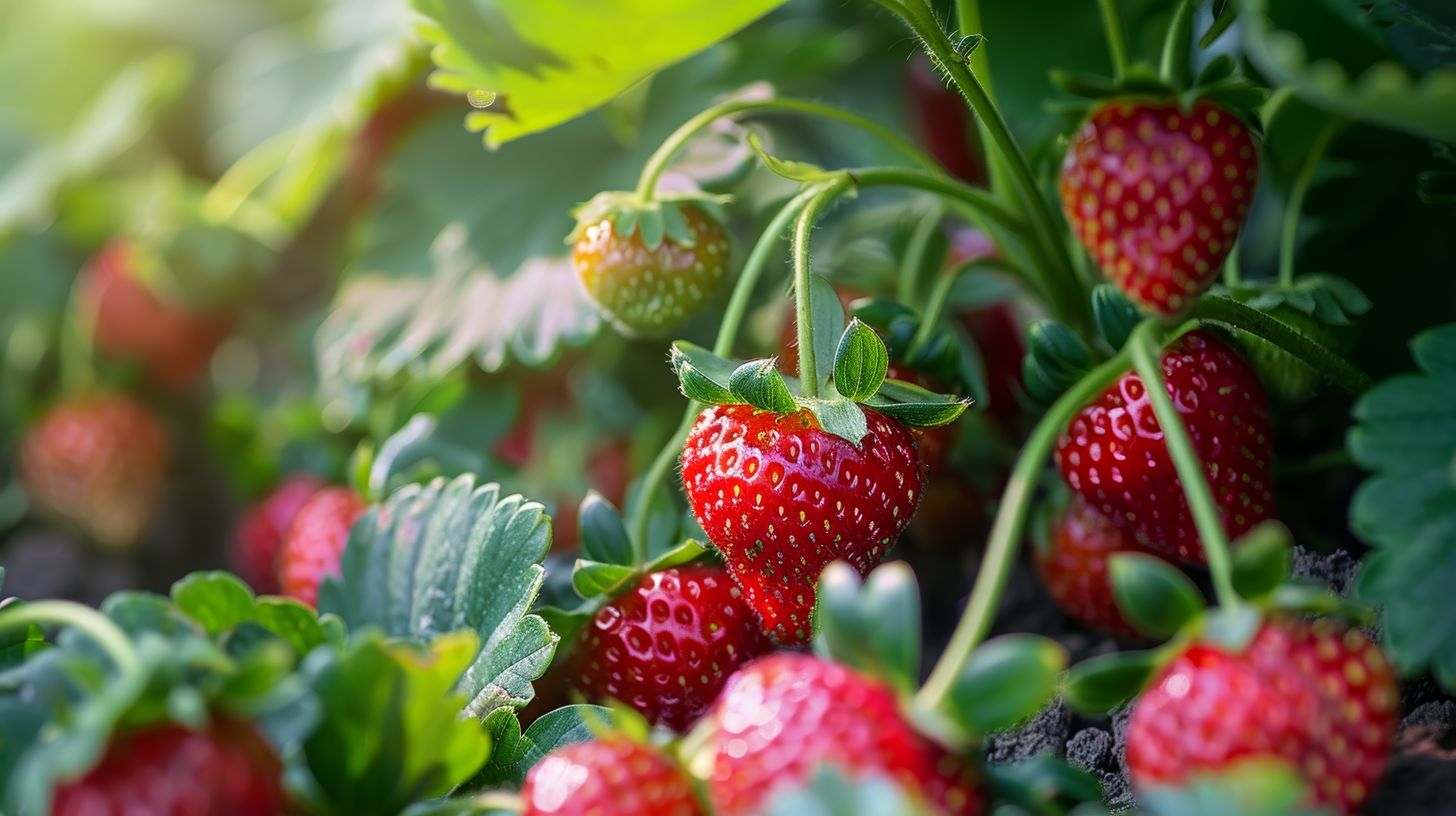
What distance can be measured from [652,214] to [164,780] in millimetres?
397

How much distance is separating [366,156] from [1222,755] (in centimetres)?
105

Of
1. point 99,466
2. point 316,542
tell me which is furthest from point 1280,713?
point 99,466

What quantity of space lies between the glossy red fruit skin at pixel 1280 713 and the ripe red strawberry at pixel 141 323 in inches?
43.7

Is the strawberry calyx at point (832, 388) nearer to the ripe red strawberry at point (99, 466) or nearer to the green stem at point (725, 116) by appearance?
the green stem at point (725, 116)

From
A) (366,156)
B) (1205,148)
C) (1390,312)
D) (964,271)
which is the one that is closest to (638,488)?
(964,271)

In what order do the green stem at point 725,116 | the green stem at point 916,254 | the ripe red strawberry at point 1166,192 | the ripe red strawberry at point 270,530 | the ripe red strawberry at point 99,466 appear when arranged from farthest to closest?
the ripe red strawberry at point 99,466 < the ripe red strawberry at point 270,530 < the green stem at point 916,254 < the green stem at point 725,116 < the ripe red strawberry at point 1166,192

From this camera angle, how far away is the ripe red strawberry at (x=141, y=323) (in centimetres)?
117

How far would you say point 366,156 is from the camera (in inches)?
46.5

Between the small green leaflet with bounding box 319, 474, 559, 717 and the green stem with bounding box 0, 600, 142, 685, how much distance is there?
0.63 feet

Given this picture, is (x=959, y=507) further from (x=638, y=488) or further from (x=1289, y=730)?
(x=1289, y=730)

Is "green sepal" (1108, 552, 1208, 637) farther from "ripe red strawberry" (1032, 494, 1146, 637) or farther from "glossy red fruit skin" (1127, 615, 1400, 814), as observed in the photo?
"ripe red strawberry" (1032, 494, 1146, 637)

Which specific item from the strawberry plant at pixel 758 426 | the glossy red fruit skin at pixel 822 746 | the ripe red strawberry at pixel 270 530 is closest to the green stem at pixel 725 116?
the strawberry plant at pixel 758 426

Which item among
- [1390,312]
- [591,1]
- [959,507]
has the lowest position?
[959,507]

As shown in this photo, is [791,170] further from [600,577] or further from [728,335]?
[600,577]
